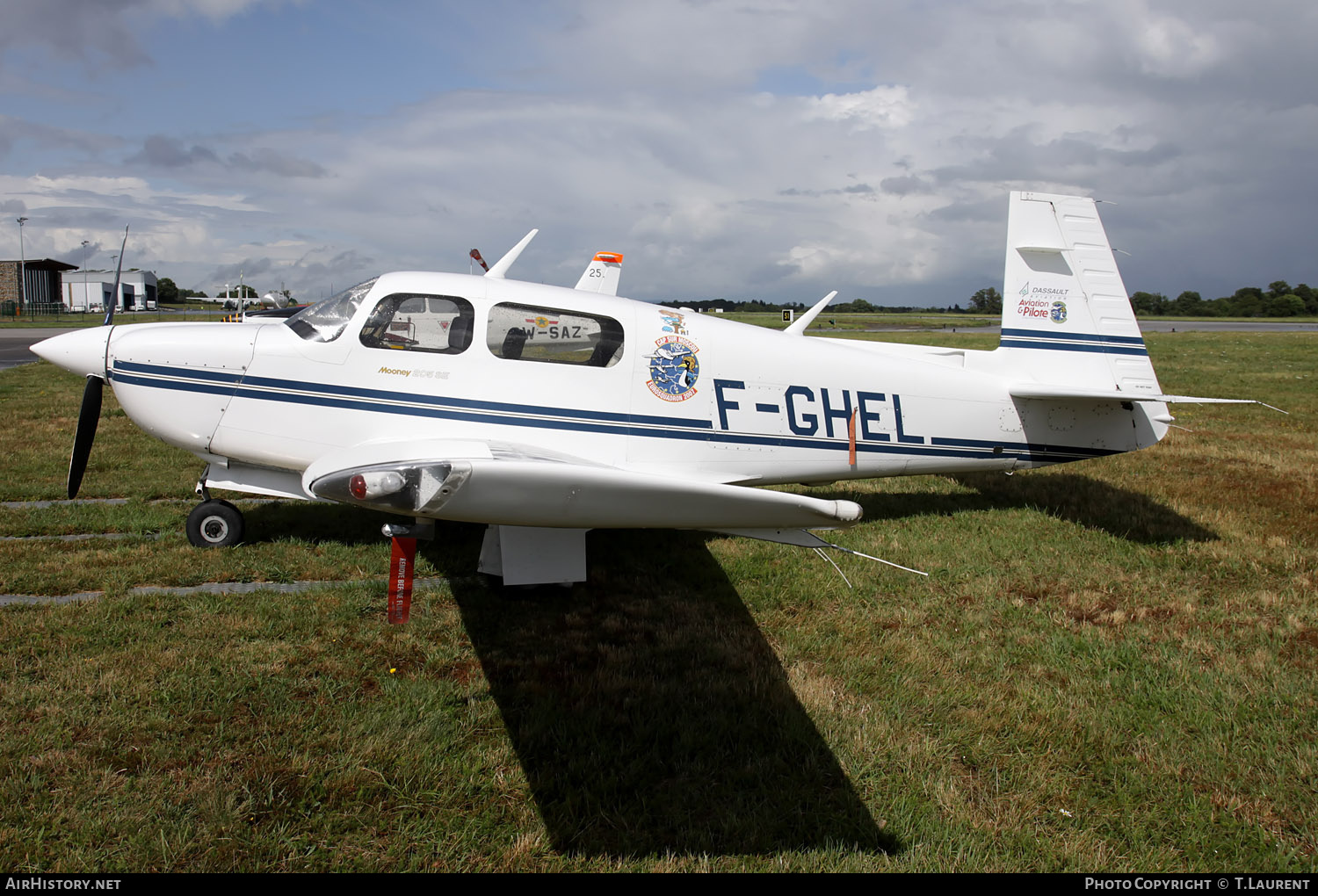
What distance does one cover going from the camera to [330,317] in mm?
5348

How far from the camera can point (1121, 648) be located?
4.68 metres

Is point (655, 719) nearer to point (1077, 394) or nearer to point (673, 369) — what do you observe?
point (673, 369)

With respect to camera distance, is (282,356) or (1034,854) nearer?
(1034,854)

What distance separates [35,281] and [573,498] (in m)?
96.6

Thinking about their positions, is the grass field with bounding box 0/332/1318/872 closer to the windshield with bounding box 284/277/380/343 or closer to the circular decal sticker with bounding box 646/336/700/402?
the circular decal sticker with bounding box 646/336/700/402

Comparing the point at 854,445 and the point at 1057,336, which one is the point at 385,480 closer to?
the point at 854,445

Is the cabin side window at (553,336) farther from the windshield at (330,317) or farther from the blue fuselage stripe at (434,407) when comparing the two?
the windshield at (330,317)

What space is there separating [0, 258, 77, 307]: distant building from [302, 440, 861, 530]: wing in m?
87.7

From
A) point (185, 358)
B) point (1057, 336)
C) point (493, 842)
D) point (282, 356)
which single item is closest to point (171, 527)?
point (185, 358)

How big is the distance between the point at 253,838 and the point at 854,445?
4698 millimetres

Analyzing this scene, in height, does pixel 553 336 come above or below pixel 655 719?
above

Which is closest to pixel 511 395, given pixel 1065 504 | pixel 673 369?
pixel 673 369

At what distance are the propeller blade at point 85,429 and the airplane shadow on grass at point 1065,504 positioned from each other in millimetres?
6753

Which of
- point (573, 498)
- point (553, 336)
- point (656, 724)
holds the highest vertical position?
point (553, 336)
